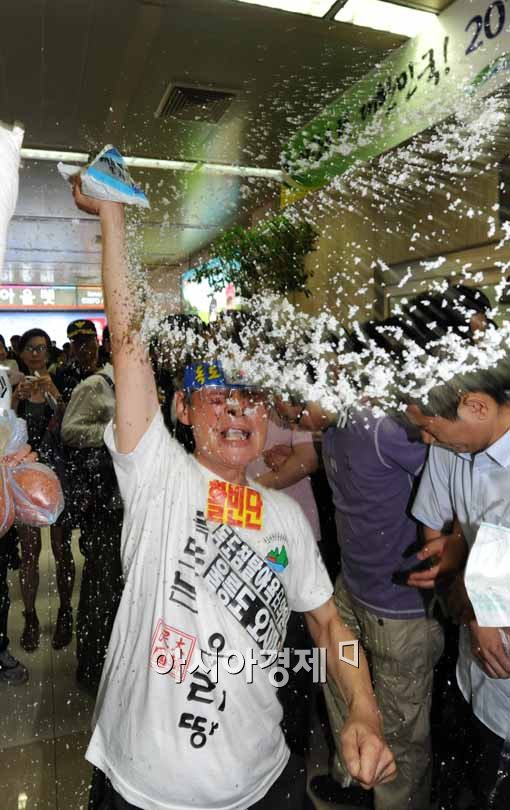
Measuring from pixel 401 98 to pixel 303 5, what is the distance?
0.68 ft

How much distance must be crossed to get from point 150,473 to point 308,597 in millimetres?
193

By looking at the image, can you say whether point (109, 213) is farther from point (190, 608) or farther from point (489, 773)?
point (489, 773)

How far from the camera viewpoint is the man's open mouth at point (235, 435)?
17.5 inches

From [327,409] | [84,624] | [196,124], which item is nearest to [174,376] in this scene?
[327,409]

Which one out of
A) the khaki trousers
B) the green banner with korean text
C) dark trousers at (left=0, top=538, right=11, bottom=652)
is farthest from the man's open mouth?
dark trousers at (left=0, top=538, right=11, bottom=652)

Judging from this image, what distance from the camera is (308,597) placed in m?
0.50

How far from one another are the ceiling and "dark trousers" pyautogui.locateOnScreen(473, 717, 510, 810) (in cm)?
62

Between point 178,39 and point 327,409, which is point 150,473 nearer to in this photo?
point 327,409

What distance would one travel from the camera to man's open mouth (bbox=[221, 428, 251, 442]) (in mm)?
443

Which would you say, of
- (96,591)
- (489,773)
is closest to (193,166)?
(96,591)

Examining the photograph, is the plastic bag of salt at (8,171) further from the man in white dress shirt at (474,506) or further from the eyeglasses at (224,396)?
the man in white dress shirt at (474,506)

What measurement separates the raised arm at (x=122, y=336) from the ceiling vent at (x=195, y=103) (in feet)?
0.68

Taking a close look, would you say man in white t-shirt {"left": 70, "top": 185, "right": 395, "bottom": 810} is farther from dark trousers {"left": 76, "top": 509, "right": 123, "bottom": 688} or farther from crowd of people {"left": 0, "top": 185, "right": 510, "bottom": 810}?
dark trousers {"left": 76, "top": 509, "right": 123, "bottom": 688}

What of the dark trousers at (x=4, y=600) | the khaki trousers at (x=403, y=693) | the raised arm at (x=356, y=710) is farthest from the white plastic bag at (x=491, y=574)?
the dark trousers at (x=4, y=600)
